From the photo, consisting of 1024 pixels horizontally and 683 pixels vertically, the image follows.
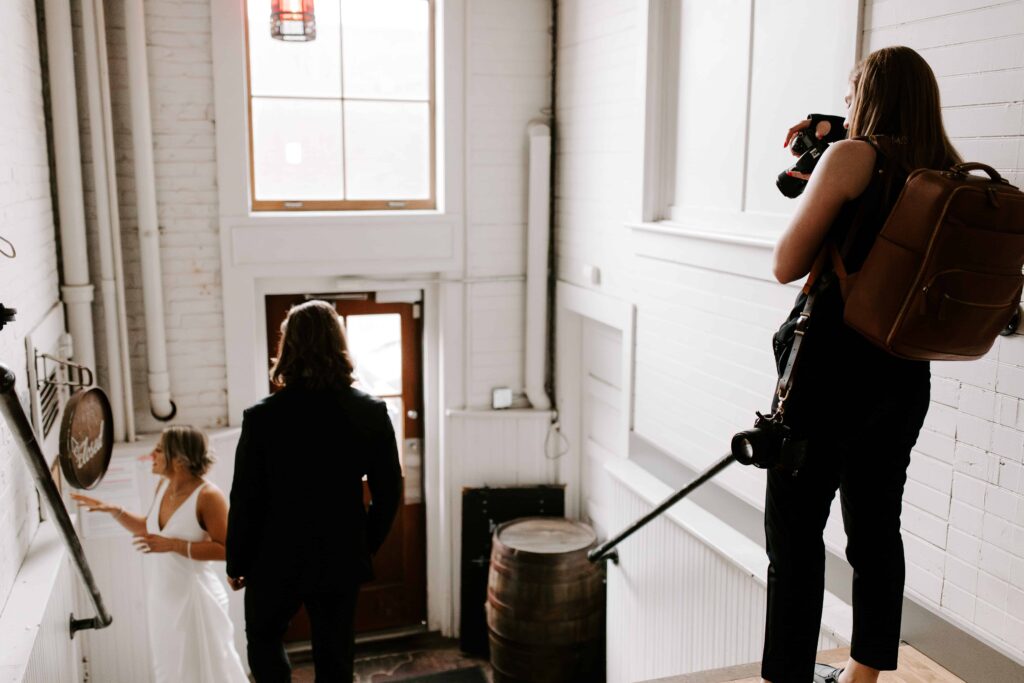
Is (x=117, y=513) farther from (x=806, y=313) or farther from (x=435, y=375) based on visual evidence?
(x=806, y=313)

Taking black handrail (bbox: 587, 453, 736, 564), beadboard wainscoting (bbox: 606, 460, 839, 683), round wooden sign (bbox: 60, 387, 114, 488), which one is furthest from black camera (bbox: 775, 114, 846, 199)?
round wooden sign (bbox: 60, 387, 114, 488)

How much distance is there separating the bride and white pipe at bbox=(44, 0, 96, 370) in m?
1.23

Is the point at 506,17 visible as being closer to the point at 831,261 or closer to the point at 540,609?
the point at 540,609

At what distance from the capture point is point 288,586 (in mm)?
2906

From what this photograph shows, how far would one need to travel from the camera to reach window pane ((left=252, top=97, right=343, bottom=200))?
16.6 feet

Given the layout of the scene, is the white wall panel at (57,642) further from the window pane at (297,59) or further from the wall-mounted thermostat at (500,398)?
the window pane at (297,59)

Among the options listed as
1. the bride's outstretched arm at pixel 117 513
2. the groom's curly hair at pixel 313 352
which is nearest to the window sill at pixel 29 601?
the bride's outstretched arm at pixel 117 513

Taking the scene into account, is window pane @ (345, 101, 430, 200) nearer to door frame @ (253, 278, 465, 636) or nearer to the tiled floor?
door frame @ (253, 278, 465, 636)

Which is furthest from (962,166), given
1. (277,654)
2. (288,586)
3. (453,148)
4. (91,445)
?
(453,148)

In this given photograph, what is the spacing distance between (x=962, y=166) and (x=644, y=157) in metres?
2.55

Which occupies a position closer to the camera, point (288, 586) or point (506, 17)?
point (288, 586)

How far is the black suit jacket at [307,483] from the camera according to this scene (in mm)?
2812

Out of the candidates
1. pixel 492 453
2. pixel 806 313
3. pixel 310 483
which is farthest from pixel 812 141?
pixel 492 453

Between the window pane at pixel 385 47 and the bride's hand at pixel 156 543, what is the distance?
2.69 metres
